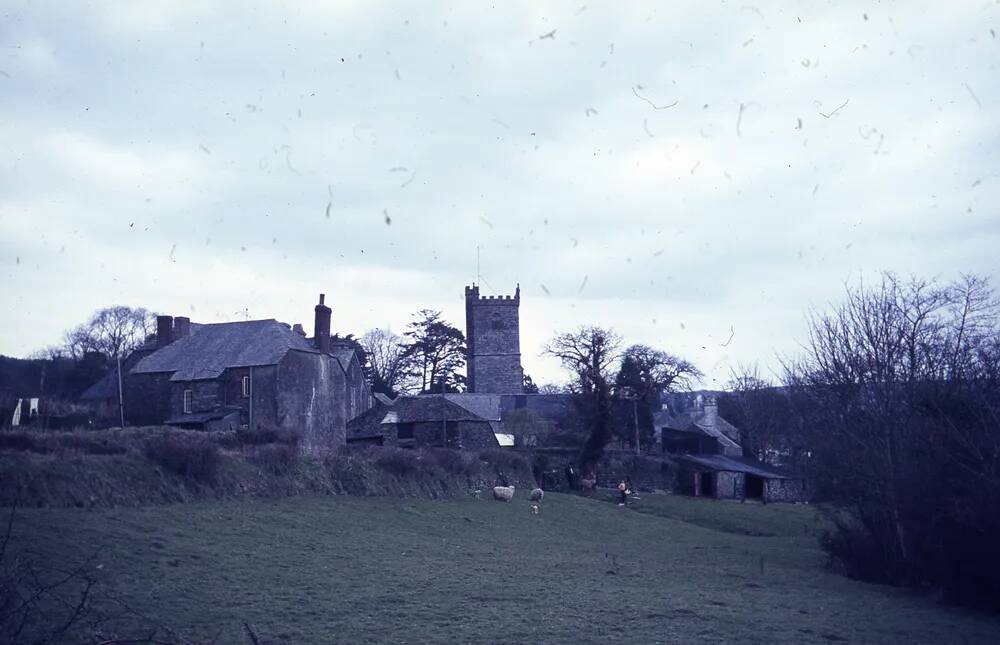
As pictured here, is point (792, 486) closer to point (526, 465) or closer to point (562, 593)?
point (526, 465)

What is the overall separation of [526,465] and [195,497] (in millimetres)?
28072

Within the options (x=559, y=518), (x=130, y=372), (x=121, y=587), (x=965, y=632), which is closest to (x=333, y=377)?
(x=130, y=372)

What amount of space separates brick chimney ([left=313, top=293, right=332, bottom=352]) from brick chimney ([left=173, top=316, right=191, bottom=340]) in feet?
34.0

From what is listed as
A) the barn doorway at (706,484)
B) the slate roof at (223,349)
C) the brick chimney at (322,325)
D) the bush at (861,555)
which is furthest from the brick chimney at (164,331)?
the bush at (861,555)

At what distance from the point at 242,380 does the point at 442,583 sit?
36362mm

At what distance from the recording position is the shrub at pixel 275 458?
3539 centimetres

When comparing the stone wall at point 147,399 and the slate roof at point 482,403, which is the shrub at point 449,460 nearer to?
the stone wall at point 147,399

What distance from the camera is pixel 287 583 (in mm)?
19203

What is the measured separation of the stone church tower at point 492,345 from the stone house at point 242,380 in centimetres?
4181

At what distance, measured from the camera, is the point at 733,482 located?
6694 centimetres

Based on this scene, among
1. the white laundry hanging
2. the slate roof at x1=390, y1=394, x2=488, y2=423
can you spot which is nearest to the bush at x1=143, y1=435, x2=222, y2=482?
the white laundry hanging

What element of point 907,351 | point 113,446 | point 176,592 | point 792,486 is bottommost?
point 792,486

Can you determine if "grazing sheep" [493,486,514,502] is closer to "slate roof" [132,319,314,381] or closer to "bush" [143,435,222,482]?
"slate roof" [132,319,314,381]

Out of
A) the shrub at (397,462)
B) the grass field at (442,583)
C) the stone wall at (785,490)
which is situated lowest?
the stone wall at (785,490)
